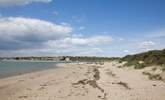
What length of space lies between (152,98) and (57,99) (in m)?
5.37

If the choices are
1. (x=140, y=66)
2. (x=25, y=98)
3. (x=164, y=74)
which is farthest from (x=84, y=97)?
(x=140, y=66)

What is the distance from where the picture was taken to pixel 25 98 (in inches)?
590

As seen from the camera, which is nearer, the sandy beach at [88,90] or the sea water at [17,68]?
the sandy beach at [88,90]

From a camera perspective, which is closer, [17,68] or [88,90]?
[88,90]

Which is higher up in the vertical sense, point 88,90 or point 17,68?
point 17,68

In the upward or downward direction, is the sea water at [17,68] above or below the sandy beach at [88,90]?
above

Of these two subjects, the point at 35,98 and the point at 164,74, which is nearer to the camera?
the point at 35,98

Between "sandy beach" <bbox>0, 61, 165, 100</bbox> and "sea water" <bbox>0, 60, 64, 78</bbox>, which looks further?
"sea water" <bbox>0, 60, 64, 78</bbox>

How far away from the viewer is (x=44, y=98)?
569 inches

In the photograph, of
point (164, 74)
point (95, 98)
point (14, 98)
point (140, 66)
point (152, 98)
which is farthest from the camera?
point (140, 66)

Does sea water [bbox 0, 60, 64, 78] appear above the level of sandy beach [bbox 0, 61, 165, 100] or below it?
above

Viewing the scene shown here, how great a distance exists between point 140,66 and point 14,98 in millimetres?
24853

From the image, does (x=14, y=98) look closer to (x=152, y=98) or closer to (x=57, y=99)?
(x=57, y=99)

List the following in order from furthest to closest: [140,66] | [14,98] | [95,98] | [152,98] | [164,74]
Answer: [140,66], [164,74], [14,98], [95,98], [152,98]
